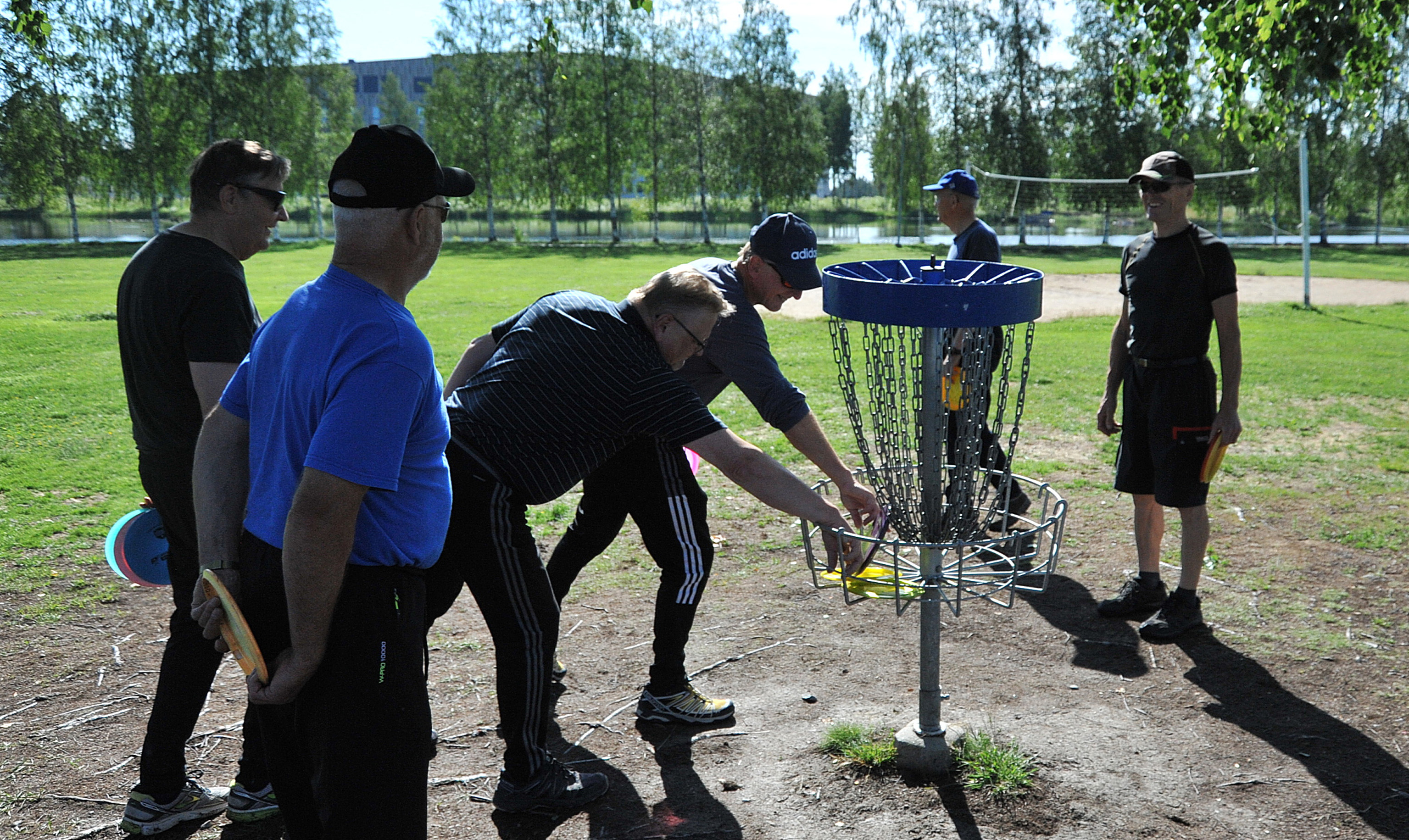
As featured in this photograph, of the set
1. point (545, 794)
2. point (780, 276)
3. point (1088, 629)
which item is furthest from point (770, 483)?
point (1088, 629)

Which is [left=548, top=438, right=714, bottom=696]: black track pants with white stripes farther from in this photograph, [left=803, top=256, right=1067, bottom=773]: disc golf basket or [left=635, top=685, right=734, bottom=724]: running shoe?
[left=803, top=256, right=1067, bottom=773]: disc golf basket

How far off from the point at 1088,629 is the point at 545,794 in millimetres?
2745

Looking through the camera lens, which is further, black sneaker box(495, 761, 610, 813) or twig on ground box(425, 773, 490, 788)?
twig on ground box(425, 773, 490, 788)

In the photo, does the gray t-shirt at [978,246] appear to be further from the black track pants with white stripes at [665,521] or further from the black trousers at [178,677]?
the black trousers at [178,677]

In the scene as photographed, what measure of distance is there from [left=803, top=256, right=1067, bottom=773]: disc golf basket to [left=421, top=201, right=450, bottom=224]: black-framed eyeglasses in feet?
3.46

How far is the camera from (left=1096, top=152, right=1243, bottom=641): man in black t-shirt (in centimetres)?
445

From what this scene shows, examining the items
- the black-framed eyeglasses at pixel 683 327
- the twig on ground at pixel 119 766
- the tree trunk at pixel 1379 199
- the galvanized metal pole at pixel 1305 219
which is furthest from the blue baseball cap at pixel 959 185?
the tree trunk at pixel 1379 199

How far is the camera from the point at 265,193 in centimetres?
315

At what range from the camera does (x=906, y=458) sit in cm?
298

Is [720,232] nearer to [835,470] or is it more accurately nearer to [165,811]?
[835,470]

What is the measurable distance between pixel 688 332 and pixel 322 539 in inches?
54.8

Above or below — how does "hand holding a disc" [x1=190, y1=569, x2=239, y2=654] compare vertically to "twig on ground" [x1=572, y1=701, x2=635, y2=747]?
above

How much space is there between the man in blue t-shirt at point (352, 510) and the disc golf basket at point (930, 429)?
1.14m

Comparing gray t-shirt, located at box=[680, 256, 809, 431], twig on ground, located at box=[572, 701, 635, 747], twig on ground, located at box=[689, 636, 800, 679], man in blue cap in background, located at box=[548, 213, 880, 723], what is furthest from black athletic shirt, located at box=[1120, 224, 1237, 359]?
twig on ground, located at box=[572, 701, 635, 747]
